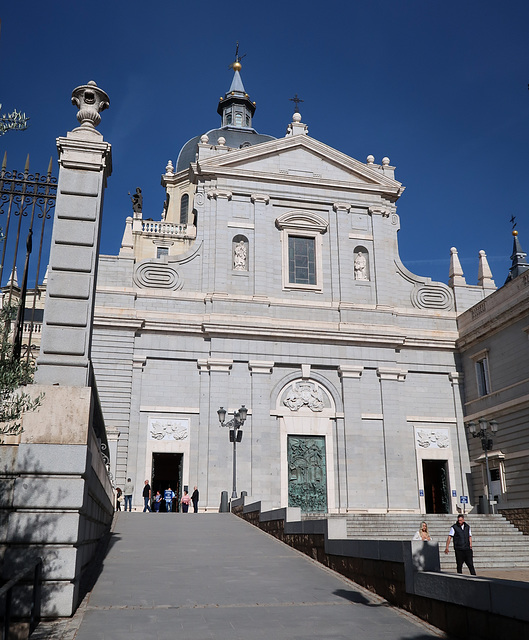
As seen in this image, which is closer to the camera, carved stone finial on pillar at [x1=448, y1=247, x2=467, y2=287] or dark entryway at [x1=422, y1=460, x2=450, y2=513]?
dark entryway at [x1=422, y1=460, x2=450, y2=513]

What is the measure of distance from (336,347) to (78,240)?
20669mm

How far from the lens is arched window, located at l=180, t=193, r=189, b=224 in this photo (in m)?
50.2

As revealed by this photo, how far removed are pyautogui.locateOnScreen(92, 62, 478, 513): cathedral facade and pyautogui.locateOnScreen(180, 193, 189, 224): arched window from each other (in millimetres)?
18542

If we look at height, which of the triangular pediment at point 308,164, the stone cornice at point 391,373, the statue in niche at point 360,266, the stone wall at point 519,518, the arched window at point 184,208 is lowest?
the stone wall at point 519,518

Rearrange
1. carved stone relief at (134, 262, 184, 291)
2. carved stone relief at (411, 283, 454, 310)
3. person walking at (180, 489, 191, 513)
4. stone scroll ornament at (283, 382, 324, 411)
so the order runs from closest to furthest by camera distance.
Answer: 1. person walking at (180, 489, 191, 513)
2. stone scroll ornament at (283, 382, 324, 411)
3. carved stone relief at (134, 262, 184, 291)
4. carved stone relief at (411, 283, 454, 310)

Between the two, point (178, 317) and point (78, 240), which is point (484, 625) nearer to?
point (78, 240)

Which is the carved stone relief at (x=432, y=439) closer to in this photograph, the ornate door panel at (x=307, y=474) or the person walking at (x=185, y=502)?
the ornate door panel at (x=307, y=474)

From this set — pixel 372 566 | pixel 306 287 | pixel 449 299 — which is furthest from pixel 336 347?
pixel 372 566

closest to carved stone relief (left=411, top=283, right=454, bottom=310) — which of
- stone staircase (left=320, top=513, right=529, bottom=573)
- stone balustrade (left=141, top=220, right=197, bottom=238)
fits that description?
stone staircase (left=320, top=513, right=529, bottom=573)

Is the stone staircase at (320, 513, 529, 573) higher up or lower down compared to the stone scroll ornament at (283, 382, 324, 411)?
lower down

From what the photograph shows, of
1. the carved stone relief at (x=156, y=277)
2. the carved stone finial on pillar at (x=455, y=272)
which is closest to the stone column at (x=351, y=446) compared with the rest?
the carved stone finial on pillar at (x=455, y=272)

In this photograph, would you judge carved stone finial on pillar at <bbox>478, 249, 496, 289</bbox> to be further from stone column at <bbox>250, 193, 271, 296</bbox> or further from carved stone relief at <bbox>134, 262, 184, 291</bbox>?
carved stone relief at <bbox>134, 262, 184, 291</bbox>

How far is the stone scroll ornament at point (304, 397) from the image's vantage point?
28.8 meters

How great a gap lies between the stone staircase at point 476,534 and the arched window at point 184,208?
110 ft
